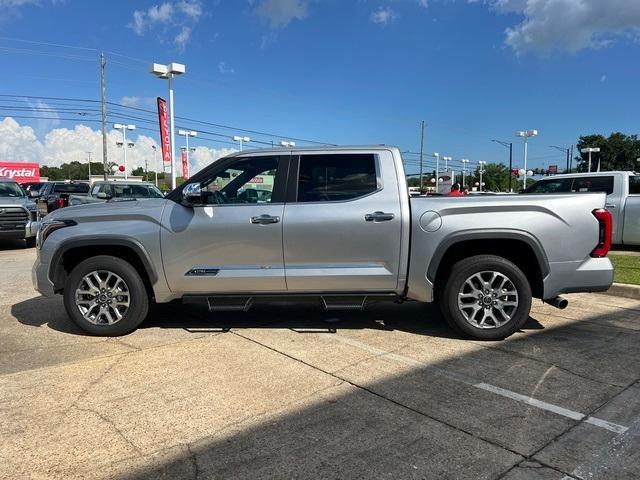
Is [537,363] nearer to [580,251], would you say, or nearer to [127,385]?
[580,251]

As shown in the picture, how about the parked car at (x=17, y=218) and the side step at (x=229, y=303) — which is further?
the parked car at (x=17, y=218)

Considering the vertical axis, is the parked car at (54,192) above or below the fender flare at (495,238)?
above

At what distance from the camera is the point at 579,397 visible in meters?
3.86

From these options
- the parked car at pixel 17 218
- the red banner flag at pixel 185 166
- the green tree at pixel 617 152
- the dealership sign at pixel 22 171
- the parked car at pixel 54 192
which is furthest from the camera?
the green tree at pixel 617 152

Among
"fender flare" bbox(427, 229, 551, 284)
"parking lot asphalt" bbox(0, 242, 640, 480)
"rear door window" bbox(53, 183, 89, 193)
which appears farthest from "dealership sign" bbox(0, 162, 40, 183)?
"fender flare" bbox(427, 229, 551, 284)

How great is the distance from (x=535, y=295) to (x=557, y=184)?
7.89 metres

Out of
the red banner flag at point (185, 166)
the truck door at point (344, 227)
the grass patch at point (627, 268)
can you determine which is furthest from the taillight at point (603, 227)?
the red banner flag at point (185, 166)

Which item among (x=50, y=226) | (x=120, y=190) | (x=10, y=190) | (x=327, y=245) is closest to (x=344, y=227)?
(x=327, y=245)

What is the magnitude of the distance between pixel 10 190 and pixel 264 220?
12522 mm

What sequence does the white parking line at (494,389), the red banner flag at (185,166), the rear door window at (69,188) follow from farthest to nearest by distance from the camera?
the red banner flag at (185,166) → the rear door window at (69,188) → the white parking line at (494,389)

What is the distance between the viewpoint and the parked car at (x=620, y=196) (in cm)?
1091

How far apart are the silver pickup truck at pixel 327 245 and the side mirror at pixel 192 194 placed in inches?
0.5

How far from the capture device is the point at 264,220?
16.5 ft

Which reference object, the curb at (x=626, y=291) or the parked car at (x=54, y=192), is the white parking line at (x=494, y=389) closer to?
the curb at (x=626, y=291)
